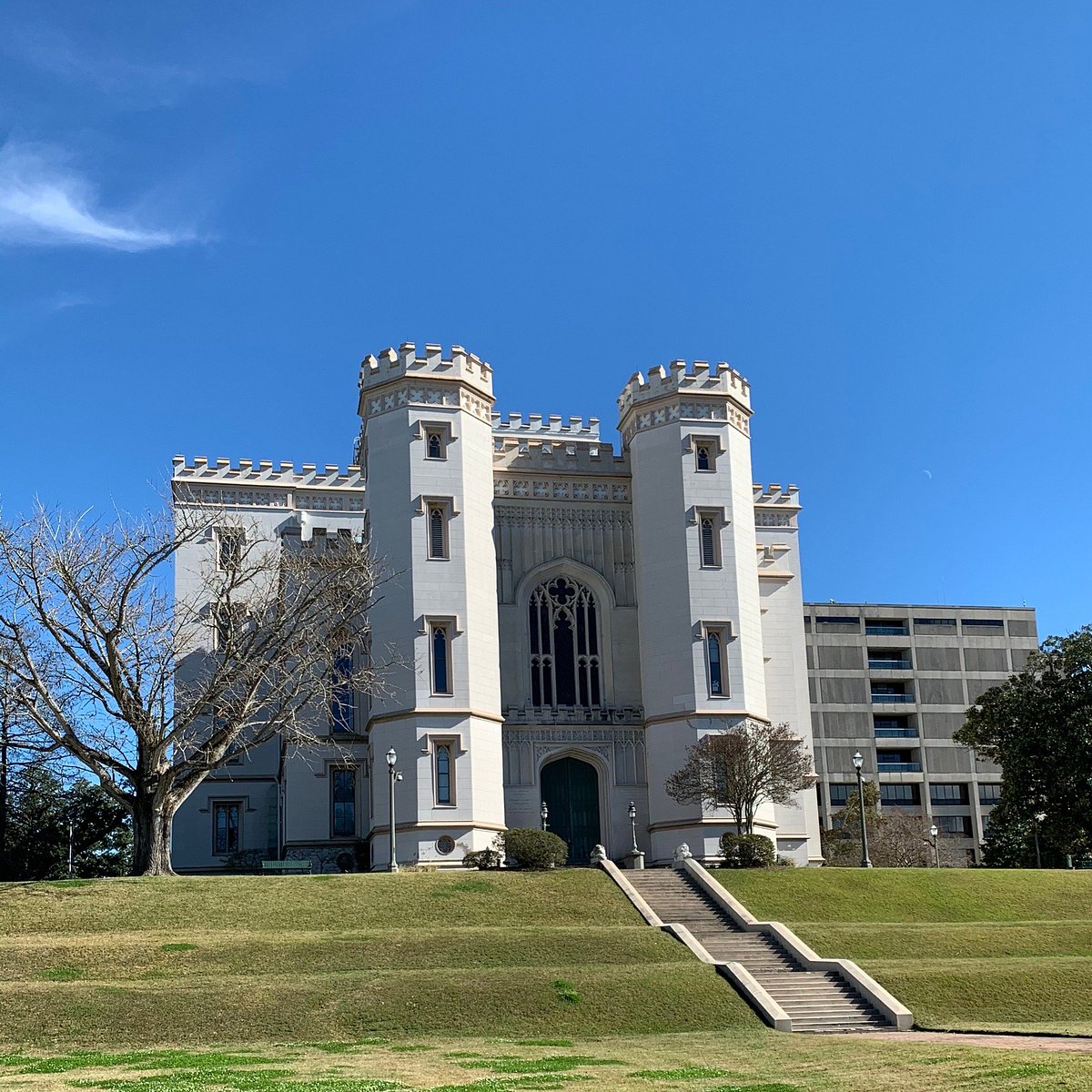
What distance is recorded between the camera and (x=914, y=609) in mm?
93562

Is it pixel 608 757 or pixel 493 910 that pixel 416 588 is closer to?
pixel 608 757

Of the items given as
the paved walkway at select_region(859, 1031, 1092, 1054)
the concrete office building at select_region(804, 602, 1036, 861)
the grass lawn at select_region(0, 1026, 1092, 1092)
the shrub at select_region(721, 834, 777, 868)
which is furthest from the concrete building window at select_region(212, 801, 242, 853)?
the concrete office building at select_region(804, 602, 1036, 861)

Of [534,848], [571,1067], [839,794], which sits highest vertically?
[839,794]

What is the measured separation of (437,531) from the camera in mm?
42781

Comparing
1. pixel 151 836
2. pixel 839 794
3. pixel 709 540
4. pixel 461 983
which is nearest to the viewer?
pixel 461 983

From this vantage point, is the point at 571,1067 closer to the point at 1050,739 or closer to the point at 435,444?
the point at 435,444

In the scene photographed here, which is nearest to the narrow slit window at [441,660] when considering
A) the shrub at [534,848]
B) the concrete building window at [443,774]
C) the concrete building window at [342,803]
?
the concrete building window at [443,774]

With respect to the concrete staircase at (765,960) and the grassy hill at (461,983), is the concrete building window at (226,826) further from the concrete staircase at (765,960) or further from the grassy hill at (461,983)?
the concrete staircase at (765,960)

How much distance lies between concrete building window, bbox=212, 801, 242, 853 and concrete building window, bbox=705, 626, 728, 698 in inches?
678

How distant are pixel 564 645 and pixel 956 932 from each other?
18.3m

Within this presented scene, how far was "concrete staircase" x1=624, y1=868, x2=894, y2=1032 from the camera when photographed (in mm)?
24500

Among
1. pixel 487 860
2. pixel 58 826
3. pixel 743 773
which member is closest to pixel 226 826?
pixel 58 826

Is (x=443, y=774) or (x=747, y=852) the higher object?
(x=443, y=774)

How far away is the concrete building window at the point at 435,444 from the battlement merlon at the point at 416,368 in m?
1.64
